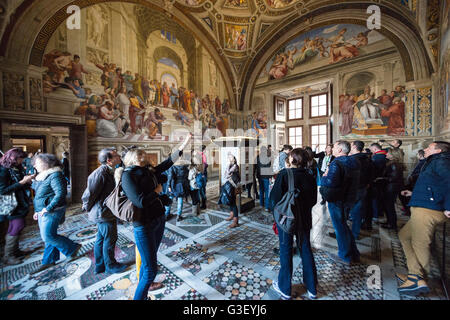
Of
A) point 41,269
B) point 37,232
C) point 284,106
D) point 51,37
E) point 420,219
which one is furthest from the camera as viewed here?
point 284,106

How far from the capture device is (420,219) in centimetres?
208

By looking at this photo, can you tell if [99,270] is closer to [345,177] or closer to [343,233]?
[343,233]

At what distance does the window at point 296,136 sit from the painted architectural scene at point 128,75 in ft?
20.5

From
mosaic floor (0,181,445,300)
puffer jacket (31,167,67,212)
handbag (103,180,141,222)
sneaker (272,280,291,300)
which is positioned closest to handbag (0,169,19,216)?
puffer jacket (31,167,67,212)

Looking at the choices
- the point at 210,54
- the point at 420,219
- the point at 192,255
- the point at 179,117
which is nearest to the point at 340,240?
the point at 420,219

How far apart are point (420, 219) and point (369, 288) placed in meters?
1.06

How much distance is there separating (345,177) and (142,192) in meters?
2.71

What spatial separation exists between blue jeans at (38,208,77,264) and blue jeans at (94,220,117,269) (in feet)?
1.88

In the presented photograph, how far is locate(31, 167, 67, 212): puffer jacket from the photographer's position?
2338 millimetres

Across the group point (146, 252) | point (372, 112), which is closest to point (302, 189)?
point (146, 252)

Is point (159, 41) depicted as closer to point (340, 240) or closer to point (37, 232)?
point (37, 232)

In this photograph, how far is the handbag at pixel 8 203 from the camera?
2510 millimetres

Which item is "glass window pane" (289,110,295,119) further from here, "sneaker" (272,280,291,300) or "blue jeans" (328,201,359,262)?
"sneaker" (272,280,291,300)

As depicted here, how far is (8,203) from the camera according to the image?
8.29 feet
